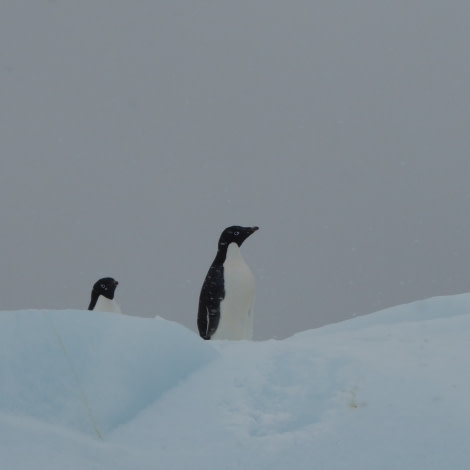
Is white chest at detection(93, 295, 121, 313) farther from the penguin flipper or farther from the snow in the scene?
the snow

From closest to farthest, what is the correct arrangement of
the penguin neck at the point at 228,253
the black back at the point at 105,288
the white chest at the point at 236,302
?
the white chest at the point at 236,302, the penguin neck at the point at 228,253, the black back at the point at 105,288

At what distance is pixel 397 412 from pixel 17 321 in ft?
3.25

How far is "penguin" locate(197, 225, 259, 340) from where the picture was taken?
17.8 ft

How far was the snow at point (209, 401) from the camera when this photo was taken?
1794 millimetres

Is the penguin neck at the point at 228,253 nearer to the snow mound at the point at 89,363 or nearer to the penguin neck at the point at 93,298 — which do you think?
the penguin neck at the point at 93,298

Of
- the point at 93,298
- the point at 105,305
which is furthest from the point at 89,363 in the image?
the point at 93,298

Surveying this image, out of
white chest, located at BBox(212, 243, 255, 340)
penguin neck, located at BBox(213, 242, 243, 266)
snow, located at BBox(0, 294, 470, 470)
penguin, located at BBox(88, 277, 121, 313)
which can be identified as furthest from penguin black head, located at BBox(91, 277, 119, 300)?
snow, located at BBox(0, 294, 470, 470)

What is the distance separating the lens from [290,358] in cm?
225

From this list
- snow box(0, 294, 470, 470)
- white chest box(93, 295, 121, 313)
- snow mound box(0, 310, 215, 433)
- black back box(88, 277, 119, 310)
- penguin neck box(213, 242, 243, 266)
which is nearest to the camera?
snow box(0, 294, 470, 470)

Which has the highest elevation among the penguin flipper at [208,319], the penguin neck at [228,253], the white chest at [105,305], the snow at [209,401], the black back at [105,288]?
the penguin neck at [228,253]

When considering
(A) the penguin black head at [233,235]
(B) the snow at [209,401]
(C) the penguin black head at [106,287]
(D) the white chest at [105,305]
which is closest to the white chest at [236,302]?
(A) the penguin black head at [233,235]

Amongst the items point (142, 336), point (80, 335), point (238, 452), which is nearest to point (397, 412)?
point (238, 452)

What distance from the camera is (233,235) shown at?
562cm

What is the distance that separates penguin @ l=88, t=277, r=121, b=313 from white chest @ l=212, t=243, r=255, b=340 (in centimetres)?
136
